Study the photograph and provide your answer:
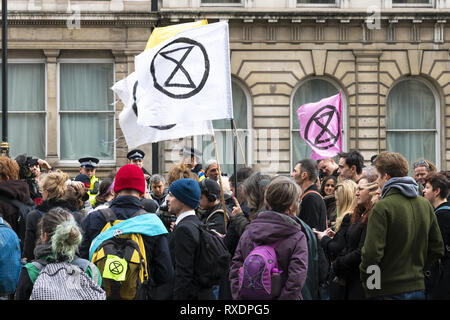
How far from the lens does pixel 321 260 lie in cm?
624

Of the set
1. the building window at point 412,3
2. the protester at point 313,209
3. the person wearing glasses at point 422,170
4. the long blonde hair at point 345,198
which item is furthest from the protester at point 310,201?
the building window at point 412,3

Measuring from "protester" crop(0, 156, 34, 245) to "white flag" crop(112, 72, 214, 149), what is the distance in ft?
5.97

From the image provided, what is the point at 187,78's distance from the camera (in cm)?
895

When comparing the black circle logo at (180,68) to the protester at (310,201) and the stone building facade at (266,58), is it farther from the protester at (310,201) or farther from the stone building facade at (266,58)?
the stone building facade at (266,58)

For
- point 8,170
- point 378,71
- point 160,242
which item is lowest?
point 160,242

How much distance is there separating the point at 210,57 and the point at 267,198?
3.56 metres

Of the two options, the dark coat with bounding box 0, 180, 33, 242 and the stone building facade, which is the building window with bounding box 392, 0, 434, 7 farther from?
the dark coat with bounding box 0, 180, 33, 242

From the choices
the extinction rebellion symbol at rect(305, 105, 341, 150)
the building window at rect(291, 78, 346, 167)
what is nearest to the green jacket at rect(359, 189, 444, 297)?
the extinction rebellion symbol at rect(305, 105, 341, 150)

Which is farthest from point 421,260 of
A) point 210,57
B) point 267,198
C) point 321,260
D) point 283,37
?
point 283,37

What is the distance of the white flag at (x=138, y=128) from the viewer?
8.85 metres

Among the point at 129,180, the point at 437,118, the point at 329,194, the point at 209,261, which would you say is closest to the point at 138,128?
the point at 329,194

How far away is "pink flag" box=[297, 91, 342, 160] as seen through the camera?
554 inches

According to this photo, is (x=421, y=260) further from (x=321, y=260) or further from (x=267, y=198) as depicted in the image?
(x=267, y=198)

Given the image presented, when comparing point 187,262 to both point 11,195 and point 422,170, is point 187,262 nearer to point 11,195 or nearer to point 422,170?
point 11,195
